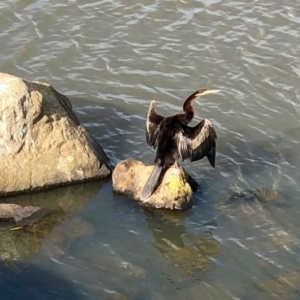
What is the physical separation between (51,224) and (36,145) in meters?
0.98

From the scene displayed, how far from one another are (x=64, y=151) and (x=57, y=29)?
13.3ft

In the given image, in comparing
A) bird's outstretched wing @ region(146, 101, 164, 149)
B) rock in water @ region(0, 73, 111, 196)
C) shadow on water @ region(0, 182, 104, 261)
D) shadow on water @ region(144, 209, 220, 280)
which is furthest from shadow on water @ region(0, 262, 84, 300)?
bird's outstretched wing @ region(146, 101, 164, 149)

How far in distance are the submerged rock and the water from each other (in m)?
0.11

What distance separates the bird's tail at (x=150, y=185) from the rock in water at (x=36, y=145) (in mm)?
638

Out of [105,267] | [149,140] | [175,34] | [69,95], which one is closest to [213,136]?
[149,140]

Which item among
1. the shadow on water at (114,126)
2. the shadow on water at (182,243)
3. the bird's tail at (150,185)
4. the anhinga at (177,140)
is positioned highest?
the anhinga at (177,140)

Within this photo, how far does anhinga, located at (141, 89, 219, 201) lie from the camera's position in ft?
27.0

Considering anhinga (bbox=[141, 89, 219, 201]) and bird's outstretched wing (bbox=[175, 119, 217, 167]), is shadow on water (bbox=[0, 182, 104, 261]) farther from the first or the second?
bird's outstretched wing (bbox=[175, 119, 217, 167])

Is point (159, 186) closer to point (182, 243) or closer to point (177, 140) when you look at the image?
point (177, 140)

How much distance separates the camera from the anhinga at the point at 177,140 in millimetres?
8219

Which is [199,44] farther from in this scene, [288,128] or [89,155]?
[89,155]

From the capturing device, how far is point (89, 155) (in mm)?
8430

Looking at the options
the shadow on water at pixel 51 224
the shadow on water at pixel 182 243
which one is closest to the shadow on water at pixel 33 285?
the shadow on water at pixel 51 224

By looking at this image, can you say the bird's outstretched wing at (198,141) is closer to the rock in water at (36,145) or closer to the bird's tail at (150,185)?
the bird's tail at (150,185)
